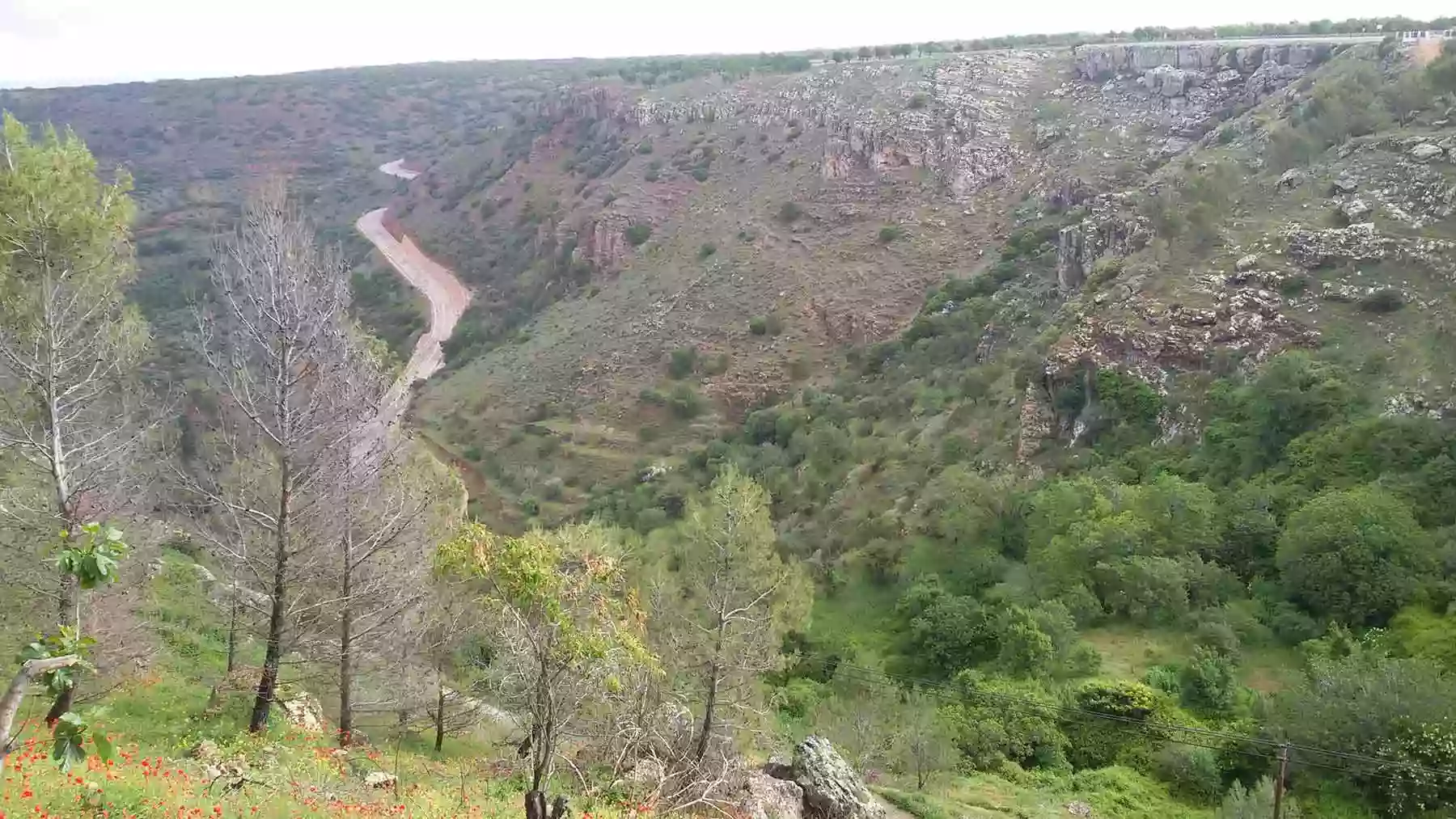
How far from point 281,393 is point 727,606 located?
602 cm

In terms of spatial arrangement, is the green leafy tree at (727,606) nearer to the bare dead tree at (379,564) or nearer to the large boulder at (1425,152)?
the bare dead tree at (379,564)

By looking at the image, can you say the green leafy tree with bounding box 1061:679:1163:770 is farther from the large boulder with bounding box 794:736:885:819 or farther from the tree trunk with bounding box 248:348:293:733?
the tree trunk with bounding box 248:348:293:733

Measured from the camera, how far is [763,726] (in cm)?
1348

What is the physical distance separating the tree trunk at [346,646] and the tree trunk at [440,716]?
3.98ft

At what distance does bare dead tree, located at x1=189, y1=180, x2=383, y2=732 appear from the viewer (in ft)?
29.3

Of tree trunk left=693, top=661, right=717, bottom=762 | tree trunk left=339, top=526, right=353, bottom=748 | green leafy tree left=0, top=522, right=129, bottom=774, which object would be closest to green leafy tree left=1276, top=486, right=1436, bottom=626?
tree trunk left=693, top=661, right=717, bottom=762

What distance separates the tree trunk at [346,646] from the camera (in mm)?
10500

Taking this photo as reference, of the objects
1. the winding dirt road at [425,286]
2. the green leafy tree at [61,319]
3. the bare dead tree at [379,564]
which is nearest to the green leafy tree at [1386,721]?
the bare dead tree at [379,564]

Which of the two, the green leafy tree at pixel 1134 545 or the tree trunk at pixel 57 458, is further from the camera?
the green leafy tree at pixel 1134 545

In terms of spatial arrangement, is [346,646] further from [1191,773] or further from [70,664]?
[1191,773]

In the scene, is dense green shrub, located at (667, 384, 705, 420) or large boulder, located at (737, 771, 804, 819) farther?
dense green shrub, located at (667, 384, 705, 420)

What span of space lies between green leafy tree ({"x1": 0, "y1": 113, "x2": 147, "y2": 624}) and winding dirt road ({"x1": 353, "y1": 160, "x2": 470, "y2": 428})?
30.0 meters

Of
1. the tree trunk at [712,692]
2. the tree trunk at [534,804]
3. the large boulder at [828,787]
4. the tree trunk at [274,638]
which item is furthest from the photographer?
the tree trunk at [712,692]

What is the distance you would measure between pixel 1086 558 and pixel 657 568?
924 cm
